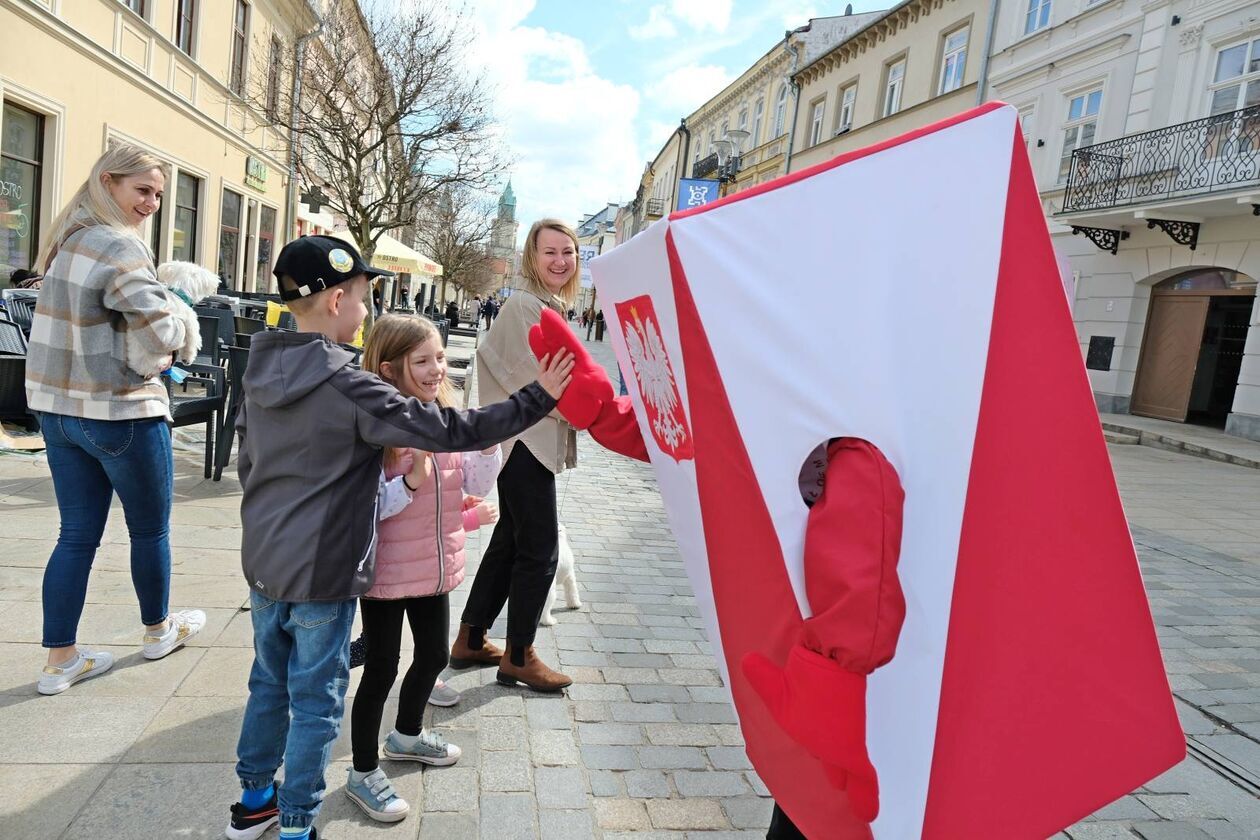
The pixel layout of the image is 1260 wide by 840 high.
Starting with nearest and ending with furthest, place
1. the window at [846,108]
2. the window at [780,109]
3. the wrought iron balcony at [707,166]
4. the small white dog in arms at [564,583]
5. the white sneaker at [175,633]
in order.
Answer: the white sneaker at [175,633]
the small white dog in arms at [564,583]
the window at [846,108]
the window at [780,109]
the wrought iron balcony at [707,166]

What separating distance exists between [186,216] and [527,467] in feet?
54.5

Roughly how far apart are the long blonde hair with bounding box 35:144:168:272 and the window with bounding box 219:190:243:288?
1726cm

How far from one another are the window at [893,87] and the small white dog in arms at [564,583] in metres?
23.3

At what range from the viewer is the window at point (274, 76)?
56.0ft

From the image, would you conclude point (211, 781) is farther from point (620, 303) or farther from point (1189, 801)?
point (1189, 801)

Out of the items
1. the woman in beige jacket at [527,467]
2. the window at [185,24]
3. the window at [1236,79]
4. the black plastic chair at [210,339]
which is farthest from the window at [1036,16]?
the woman in beige jacket at [527,467]

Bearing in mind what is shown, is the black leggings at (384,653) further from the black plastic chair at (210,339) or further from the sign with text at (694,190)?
the sign with text at (694,190)

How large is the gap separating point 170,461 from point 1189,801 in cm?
384

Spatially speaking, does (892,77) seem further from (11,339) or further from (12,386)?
(12,386)

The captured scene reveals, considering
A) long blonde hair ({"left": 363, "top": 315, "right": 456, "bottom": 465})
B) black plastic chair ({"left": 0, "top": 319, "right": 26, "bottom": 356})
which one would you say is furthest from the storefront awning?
long blonde hair ({"left": 363, "top": 315, "right": 456, "bottom": 465})

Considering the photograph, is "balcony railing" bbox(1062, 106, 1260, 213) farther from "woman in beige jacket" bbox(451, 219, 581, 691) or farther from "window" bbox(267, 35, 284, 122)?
"window" bbox(267, 35, 284, 122)

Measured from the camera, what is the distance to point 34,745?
2.46m

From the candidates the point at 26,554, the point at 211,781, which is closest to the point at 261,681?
the point at 211,781

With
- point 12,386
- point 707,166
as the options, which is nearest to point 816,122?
point 707,166
